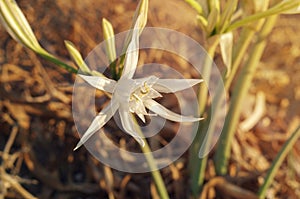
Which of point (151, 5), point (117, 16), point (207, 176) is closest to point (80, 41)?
point (117, 16)

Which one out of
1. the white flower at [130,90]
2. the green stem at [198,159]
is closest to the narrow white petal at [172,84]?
the white flower at [130,90]

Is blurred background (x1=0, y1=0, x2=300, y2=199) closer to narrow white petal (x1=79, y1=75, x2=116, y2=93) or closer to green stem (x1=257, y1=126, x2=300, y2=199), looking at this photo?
green stem (x1=257, y1=126, x2=300, y2=199)

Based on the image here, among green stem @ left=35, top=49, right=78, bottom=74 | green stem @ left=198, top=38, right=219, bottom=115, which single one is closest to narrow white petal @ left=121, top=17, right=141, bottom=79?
green stem @ left=35, top=49, right=78, bottom=74

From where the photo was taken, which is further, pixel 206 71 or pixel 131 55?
pixel 206 71

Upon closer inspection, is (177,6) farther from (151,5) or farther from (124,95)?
(124,95)

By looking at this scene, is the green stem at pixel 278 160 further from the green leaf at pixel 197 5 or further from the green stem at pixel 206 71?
the green leaf at pixel 197 5

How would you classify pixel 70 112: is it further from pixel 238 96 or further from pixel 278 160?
pixel 278 160

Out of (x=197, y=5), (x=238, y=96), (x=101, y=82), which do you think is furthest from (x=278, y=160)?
(x=101, y=82)
